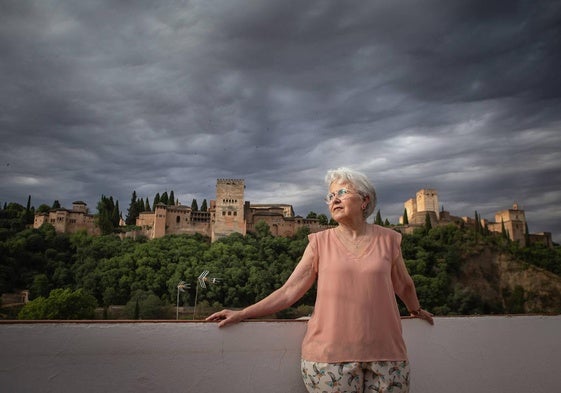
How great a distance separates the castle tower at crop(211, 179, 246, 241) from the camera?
135 ft

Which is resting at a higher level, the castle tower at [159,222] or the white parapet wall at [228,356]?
the castle tower at [159,222]

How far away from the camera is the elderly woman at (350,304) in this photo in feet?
5.43

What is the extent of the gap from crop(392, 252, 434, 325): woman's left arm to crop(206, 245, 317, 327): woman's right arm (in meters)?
0.40

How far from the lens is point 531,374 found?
2289mm

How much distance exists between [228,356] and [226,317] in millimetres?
171

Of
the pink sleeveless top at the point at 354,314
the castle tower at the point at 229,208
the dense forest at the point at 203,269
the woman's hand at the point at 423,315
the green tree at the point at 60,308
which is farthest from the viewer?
the castle tower at the point at 229,208

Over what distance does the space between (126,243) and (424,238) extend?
29284 mm

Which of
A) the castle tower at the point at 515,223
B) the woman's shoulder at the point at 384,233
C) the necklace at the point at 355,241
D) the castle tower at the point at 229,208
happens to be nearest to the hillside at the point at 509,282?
the castle tower at the point at 515,223

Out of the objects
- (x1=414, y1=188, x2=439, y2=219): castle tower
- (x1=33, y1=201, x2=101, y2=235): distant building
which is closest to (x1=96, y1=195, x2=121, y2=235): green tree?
(x1=33, y1=201, x2=101, y2=235): distant building

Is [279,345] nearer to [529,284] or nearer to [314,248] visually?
[314,248]

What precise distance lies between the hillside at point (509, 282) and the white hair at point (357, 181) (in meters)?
38.9

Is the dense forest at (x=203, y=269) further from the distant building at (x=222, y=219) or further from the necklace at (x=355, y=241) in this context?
the necklace at (x=355, y=241)

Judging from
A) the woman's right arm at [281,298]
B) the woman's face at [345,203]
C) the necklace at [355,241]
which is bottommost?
the woman's right arm at [281,298]

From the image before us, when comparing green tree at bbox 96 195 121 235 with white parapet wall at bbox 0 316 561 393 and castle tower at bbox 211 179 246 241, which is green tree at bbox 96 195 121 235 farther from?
white parapet wall at bbox 0 316 561 393
